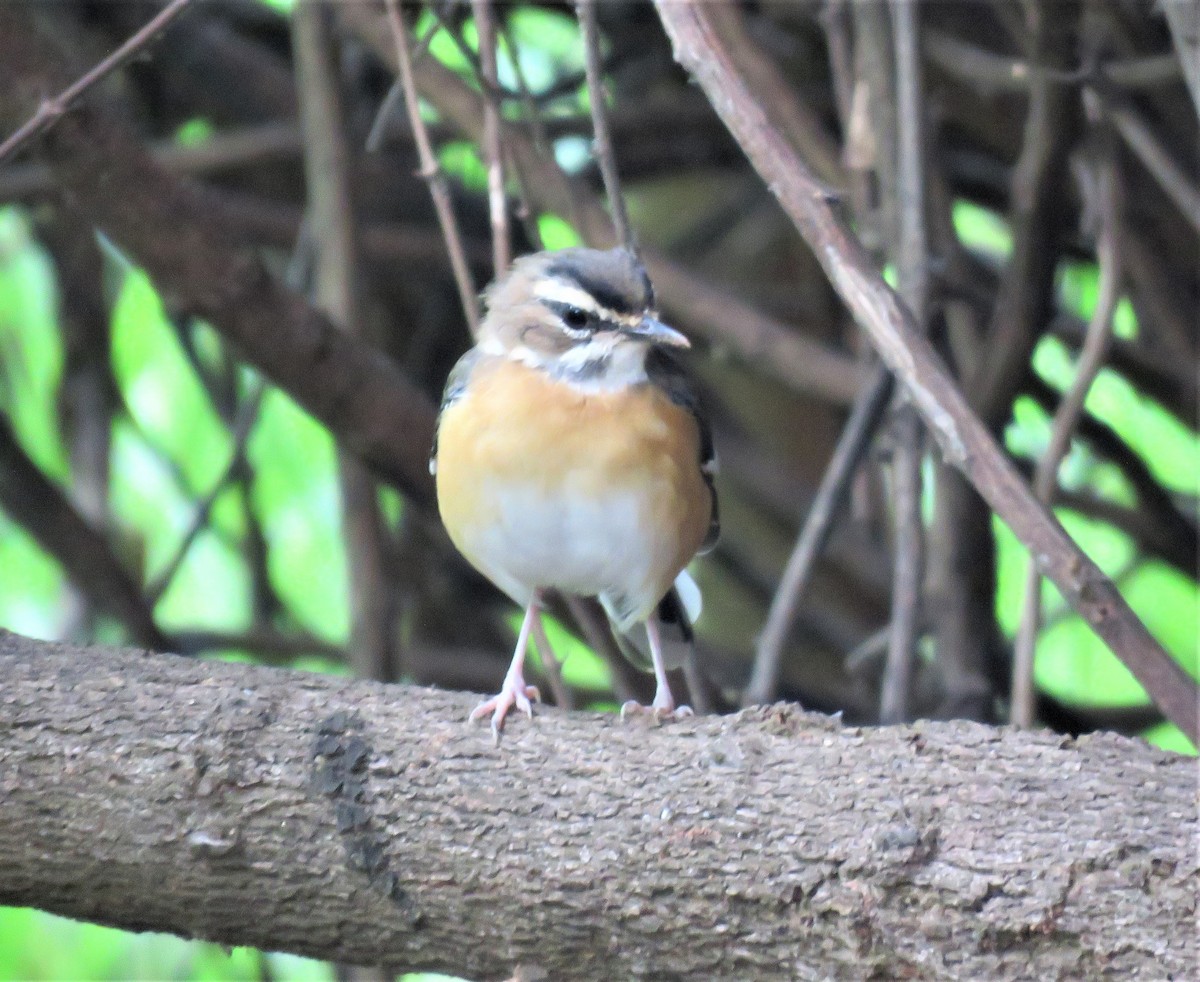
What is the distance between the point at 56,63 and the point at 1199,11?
3378mm

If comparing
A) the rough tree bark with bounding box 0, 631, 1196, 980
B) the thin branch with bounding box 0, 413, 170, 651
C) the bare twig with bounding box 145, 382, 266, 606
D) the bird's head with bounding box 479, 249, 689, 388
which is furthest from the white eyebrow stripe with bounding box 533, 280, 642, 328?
the thin branch with bounding box 0, 413, 170, 651

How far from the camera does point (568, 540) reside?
435cm

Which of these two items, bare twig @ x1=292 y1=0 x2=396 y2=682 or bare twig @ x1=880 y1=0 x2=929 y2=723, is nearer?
bare twig @ x1=880 y1=0 x2=929 y2=723

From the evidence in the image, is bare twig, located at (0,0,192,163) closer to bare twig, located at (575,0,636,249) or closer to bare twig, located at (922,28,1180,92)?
bare twig, located at (575,0,636,249)

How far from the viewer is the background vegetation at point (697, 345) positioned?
5.79 metres

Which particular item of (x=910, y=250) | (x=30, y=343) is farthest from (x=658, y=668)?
(x=30, y=343)

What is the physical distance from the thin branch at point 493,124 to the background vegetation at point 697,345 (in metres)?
0.66

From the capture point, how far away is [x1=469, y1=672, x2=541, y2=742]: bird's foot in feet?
11.2

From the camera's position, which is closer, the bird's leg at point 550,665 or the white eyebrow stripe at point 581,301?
the white eyebrow stripe at point 581,301

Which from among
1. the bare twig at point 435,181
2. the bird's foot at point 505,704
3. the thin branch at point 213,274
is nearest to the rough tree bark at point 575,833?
the bird's foot at point 505,704

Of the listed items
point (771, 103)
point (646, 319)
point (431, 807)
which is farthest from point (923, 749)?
point (771, 103)

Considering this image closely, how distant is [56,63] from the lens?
5.06 m

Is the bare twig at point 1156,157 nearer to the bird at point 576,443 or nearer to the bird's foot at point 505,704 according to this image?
the bird at point 576,443

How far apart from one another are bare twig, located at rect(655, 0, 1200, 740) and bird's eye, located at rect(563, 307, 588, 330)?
3.09ft
